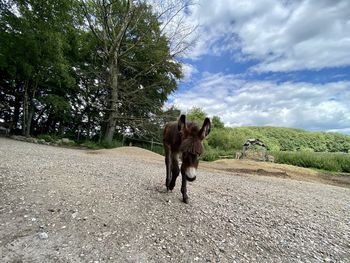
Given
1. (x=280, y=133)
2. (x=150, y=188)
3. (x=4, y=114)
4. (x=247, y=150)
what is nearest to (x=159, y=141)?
(x=247, y=150)

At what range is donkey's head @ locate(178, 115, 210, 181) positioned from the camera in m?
3.61

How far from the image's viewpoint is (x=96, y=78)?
72.3 ft

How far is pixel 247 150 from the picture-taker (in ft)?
74.9

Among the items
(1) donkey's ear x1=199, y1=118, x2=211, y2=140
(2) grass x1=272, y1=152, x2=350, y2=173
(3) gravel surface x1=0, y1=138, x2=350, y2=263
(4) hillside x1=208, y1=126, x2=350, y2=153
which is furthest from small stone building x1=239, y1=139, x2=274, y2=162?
(1) donkey's ear x1=199, y1=118, x2=211, y2=140

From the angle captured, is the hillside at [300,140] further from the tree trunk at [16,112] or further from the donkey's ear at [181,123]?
the donkey's ear at [181,123]

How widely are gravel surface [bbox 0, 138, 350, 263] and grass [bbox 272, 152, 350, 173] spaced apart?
1531 centimetres

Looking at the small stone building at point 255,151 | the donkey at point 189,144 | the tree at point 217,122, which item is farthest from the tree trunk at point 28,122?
the tree at point 217,122

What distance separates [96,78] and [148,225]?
811 inches

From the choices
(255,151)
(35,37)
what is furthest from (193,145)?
(255,151)

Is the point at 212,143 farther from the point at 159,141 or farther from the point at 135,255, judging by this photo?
the point at 135,255

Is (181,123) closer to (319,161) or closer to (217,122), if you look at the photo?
(319,161)

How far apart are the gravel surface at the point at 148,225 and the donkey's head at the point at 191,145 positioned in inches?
31.2

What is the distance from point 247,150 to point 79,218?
21.0 metres

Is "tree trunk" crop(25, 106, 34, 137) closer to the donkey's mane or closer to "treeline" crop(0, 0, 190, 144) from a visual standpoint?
"treeline" crop(0, 0, 190, 144)
